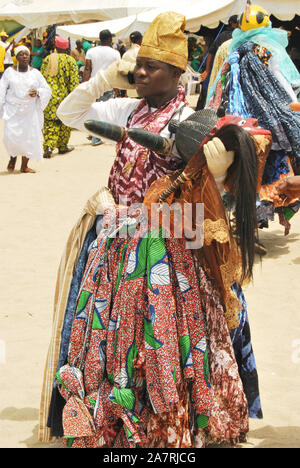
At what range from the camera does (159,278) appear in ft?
9.19

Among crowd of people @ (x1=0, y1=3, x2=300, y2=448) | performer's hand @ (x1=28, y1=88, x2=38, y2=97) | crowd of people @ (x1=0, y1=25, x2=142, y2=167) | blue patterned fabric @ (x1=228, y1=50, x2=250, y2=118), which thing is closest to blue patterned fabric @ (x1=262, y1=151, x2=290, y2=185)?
blue patterned fabric @ (x1=228, y1=50, x2=250, y2=118)

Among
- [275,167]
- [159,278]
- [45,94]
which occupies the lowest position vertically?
[159,278]

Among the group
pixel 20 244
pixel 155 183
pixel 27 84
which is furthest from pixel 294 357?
pixel 27 84

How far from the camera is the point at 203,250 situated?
9.44 feet

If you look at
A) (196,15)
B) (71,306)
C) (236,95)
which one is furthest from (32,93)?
(71,306)

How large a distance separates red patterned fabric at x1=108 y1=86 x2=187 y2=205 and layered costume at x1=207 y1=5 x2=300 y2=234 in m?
2.86

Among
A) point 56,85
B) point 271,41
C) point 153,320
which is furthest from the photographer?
point 56,85

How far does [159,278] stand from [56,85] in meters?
9.71

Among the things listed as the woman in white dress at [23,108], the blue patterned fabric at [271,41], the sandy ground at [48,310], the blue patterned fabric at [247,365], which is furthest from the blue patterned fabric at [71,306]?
the woman in white dress at [23,108]

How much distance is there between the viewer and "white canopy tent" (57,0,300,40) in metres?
14.4

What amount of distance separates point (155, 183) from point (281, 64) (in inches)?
140

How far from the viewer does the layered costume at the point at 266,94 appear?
18.8ft

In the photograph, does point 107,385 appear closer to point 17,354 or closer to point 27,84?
point 17,354

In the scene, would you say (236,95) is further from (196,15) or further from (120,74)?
(196,15)
